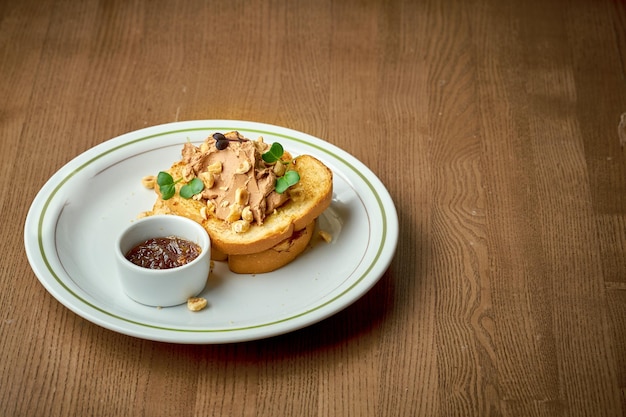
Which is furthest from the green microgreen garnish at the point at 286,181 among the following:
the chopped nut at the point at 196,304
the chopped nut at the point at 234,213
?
the chopped nut at the point at 196,304

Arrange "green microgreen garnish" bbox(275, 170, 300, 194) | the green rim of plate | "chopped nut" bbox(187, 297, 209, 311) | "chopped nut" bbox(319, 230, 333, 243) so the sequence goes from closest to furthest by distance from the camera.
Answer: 1. the green rim of plate
2. "chopped nut" bbox(187, 297, 209, 311)
3. "green microgreen garnish" bbox(275, 170, 300, 194)
4. "chopped nut" bbox(319, 230, 333, 243)

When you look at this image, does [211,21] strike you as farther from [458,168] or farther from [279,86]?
[458,168]

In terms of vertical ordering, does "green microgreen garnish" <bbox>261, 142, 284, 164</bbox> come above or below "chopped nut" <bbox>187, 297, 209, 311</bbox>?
above

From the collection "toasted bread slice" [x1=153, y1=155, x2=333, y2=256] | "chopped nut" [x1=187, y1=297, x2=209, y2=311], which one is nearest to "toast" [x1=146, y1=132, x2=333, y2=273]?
"toasted bread slice" [x1=153, y1=155, x2=333, y2=256]

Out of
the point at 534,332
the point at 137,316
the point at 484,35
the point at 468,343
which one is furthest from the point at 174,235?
the point at 484,35

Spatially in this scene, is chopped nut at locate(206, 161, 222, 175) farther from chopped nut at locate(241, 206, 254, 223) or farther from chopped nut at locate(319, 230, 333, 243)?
chopped nut at locate(319, 230, 333, 243)

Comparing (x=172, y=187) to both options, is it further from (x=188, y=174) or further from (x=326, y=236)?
(x=326, y=236)
